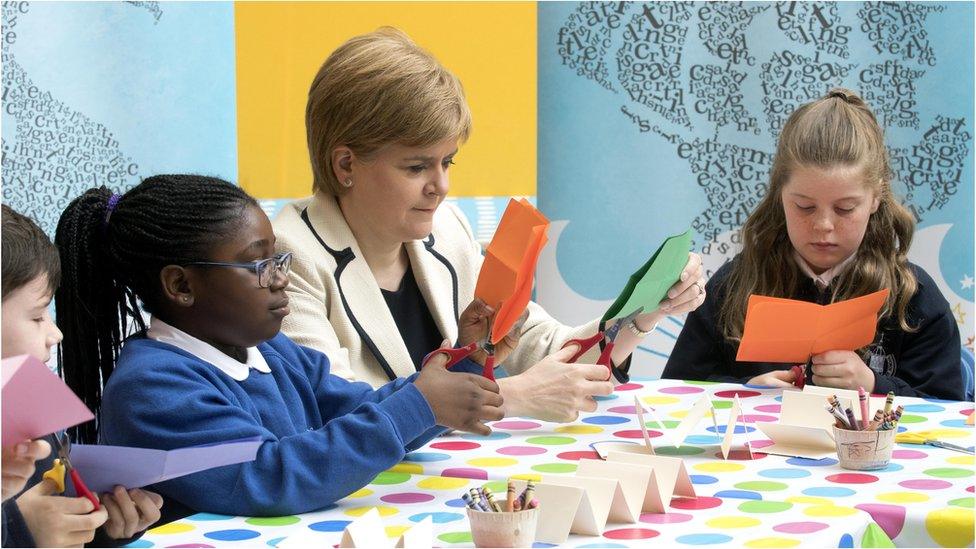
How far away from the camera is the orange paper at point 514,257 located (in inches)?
70.7

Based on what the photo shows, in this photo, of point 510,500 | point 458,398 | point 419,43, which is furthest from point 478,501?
point 419,43

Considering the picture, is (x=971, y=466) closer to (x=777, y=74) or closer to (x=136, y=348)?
(x=136, y=348)

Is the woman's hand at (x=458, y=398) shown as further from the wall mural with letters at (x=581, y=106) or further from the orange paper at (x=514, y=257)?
the wall mural with letters at (x=581, y=106)

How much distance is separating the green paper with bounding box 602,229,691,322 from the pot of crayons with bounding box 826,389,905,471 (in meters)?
0.46

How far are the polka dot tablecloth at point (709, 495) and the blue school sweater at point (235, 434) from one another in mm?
34

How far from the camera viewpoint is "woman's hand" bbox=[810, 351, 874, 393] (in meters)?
2.24

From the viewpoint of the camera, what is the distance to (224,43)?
3807mm

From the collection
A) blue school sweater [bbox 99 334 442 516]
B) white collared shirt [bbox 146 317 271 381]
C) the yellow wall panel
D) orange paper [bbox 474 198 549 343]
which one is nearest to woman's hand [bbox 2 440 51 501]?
blue school sweater [bbox 99 334 442 516]

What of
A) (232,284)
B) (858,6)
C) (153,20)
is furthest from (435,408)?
(858,6)

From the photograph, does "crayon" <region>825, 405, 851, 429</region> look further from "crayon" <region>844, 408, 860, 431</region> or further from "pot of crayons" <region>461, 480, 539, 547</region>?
"pot of crayons" <region>461, 480, 539, 547</region>

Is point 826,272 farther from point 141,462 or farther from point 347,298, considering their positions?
point 141,462

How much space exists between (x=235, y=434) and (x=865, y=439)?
0.89 m

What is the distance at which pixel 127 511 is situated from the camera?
1318mm

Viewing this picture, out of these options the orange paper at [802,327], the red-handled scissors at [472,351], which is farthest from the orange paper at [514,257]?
the orange paper at [802,327]
